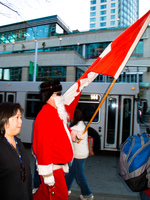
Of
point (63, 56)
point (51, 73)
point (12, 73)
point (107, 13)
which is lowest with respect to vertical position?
point (51, 73)

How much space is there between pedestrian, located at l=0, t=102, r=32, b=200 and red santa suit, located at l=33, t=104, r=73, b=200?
0.34 meters

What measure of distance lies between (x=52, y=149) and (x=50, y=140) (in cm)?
17

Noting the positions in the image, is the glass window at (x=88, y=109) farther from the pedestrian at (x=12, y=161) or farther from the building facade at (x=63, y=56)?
the building facade at (x=63, y=56)

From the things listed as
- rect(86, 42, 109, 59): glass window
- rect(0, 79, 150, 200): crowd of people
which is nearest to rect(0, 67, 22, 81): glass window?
rect(86, 42, 109, 59): glass window

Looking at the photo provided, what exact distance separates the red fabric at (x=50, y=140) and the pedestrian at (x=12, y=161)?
0.32 m

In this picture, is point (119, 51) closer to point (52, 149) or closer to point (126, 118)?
point (52, 149)

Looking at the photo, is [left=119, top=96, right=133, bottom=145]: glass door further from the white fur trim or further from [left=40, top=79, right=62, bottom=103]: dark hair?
the white fur trim

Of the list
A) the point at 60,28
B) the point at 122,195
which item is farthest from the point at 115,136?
the point at 60,28

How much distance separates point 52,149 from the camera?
253cm

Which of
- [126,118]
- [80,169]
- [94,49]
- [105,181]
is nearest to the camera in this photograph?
[80,169]

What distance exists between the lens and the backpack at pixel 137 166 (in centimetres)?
240

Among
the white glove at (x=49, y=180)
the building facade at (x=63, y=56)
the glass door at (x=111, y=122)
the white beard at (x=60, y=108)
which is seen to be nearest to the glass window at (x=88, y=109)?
the glass door at (x=111, y=122)

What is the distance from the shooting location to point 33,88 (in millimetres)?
8586

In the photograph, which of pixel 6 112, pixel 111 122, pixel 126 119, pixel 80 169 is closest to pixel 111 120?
pixel 111 122
